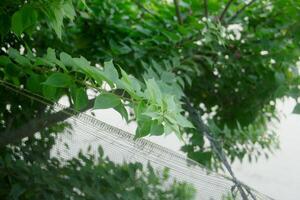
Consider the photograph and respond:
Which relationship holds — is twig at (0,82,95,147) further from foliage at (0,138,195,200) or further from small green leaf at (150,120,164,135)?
small green leaf at (150,120,164,135)

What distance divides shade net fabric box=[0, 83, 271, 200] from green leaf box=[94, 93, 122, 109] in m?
0.23

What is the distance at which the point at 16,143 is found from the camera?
926mm

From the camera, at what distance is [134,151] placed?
836 mm

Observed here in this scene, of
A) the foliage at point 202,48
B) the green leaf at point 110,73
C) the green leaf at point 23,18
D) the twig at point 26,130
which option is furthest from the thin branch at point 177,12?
the green leaf at point 110,73

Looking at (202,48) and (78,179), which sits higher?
(202,48)

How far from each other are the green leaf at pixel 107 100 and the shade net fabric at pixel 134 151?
0.23m

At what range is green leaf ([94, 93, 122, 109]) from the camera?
573 mm

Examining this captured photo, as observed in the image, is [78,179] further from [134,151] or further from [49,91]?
[49,91]

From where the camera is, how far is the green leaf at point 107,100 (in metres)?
0.57

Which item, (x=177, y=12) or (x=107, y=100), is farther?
(x=177, y=12)

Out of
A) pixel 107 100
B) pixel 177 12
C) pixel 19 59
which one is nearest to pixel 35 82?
pixel 19 59

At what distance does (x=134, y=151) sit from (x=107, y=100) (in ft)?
0.89

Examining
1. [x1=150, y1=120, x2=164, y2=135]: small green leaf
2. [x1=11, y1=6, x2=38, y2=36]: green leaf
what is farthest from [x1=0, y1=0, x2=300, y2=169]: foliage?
[x1=150, y1=120, x2=164, y2=135]: small green leaf

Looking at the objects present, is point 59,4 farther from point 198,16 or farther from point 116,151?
point 198,16
